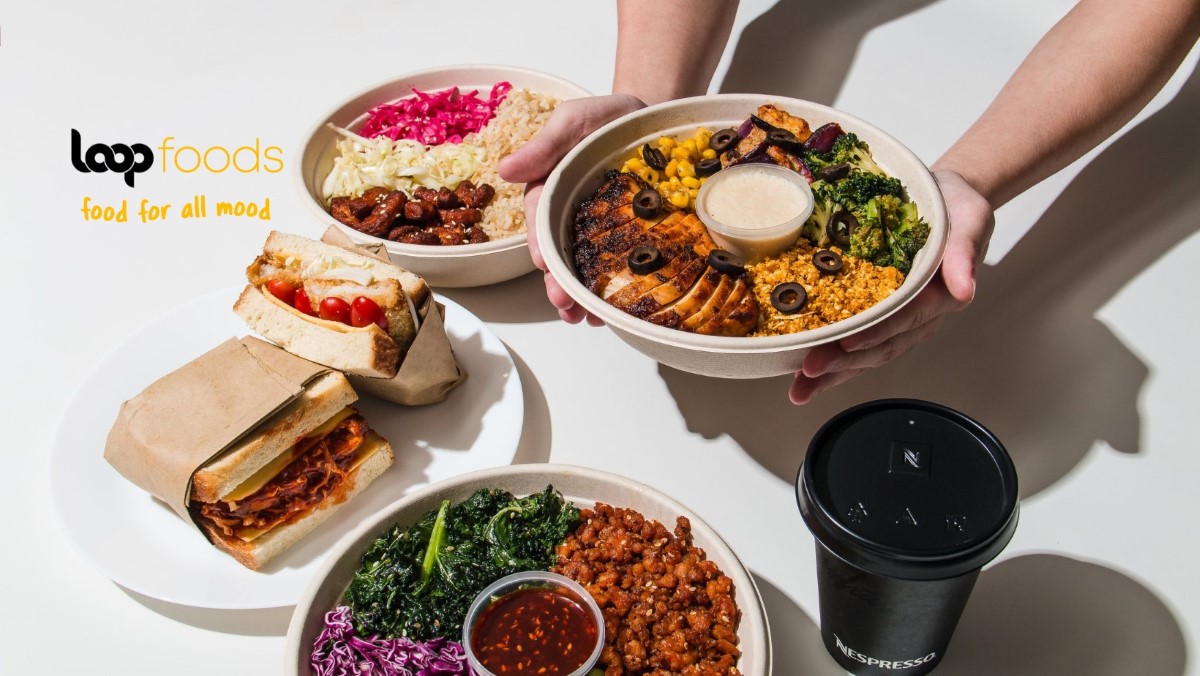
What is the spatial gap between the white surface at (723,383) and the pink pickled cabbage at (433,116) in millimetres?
439

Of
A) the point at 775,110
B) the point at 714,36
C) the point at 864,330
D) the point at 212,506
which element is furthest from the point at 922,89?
the point at 212,506

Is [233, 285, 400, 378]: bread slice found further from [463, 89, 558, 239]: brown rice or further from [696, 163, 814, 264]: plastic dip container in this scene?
[696, 163, 814, 264]: plastic dip container

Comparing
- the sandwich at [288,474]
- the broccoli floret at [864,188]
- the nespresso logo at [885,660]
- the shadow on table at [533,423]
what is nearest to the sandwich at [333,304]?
the sandwich at [288,474]

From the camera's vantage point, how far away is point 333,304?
2660 millimetres

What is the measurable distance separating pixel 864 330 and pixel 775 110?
769mm

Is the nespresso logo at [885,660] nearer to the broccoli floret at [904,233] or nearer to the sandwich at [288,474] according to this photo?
the broccoli floret at [904,233]

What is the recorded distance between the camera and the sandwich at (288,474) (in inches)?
93.0

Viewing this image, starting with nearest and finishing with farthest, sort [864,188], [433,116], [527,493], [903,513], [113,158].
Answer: [903,513]
[527,493]
[864,188]
[433,116]
[113,158]

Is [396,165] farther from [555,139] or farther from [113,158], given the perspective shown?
[113,158]

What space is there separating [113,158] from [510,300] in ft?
6.15

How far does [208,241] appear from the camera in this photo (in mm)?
3422

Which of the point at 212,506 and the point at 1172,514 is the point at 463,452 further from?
the point at 1172,514

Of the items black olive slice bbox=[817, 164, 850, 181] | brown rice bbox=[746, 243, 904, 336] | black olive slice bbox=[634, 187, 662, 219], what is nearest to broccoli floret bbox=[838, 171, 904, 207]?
black olive slice bbox=[817, 164, 850, 181]

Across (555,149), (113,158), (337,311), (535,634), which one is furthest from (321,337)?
(113,158)
